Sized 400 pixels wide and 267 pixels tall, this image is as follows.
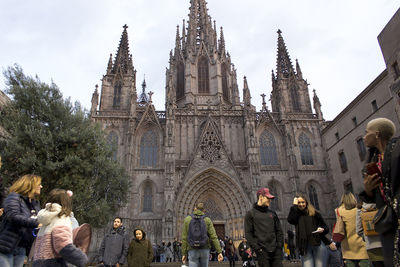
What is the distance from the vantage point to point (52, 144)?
1433 centimetres

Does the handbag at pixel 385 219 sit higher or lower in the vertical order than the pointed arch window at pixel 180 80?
lower

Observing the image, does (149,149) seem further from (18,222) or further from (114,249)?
(18,222)

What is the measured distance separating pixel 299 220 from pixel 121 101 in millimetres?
27757

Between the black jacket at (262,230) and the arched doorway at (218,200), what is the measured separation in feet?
64.5

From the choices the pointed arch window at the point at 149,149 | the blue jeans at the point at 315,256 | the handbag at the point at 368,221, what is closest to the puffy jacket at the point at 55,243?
the handbag at the point at 368,221

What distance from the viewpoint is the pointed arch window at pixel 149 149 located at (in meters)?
27.3

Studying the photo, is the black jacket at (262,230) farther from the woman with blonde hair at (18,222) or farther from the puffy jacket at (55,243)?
the woman with blonde hair at (18,222)

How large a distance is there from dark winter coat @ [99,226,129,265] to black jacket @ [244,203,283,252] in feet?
10.3

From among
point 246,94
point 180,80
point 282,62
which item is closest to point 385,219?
point 246,94

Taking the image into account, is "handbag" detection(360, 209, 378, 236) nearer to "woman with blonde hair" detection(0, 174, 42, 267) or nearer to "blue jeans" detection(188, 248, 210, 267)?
"blue jeans" detection(188, 248, 210, 267)

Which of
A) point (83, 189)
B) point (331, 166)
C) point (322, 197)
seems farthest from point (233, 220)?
point (83, 189)

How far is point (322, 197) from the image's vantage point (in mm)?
26984

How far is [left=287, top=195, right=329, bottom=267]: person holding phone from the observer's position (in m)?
5.21

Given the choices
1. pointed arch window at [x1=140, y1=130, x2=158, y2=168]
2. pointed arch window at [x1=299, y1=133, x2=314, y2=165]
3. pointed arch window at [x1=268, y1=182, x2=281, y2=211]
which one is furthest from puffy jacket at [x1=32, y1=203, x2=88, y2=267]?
pointed arch window at [x1=299, y1=133, x2=314, y2=165]
